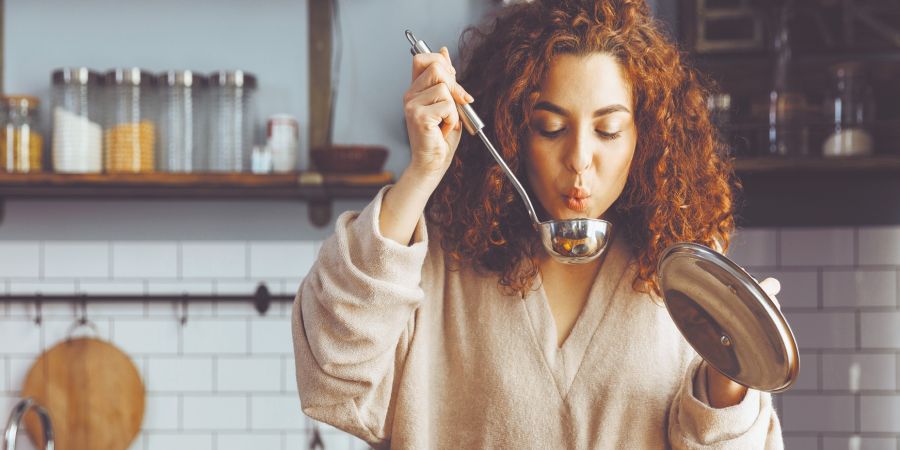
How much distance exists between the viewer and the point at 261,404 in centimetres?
237

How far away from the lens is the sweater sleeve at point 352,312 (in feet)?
3.16

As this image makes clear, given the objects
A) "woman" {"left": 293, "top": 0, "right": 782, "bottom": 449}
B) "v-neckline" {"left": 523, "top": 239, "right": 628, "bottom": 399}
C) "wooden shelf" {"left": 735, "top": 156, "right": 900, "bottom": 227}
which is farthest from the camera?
"wooden shelf" {"left": 735, "top": 156, "right": 900, "bottom": 227}

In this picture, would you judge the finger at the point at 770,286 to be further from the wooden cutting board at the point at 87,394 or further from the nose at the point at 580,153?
the wooden cutting board at the point at 87,394

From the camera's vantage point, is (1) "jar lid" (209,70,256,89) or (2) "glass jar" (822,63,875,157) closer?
(2) "glass jar" (822,63,875,157)

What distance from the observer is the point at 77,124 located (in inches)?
85.8

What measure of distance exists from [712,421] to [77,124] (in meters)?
1.83

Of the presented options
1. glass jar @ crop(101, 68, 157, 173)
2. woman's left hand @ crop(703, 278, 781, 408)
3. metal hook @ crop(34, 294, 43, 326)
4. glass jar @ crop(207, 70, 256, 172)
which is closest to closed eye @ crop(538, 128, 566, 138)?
woman's left hand @ crop(703, 278, 781, 408)

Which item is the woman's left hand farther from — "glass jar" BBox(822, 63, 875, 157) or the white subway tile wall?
the white subway tile wall

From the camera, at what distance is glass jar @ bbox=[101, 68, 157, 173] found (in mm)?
2188

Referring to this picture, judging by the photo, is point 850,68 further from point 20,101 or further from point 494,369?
point 20,101

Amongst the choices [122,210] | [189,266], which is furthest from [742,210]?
[122,210]

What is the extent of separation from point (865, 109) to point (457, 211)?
1475 millimetres

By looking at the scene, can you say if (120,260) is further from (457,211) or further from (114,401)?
(457,211)

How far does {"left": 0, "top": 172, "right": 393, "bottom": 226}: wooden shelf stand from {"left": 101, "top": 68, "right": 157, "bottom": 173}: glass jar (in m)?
0.06
